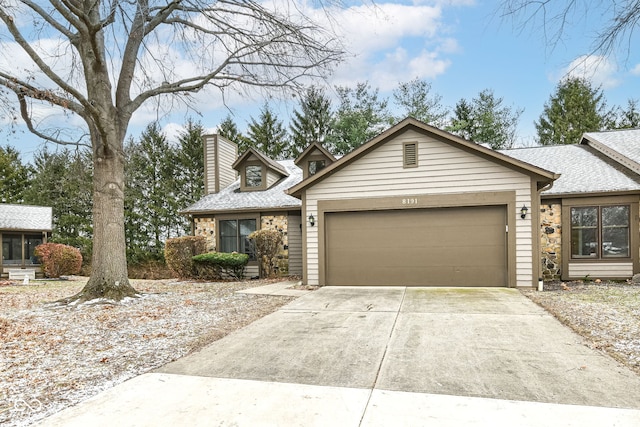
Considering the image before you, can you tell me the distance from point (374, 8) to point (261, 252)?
941 centimetres

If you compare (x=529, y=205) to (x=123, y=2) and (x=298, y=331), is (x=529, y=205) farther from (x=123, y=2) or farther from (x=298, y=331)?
(x=123, y=2)

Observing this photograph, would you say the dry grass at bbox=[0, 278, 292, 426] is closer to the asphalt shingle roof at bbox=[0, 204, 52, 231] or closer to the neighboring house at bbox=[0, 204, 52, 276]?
the asphalt shingle roof at bbox=[0, 204, 52, 231]

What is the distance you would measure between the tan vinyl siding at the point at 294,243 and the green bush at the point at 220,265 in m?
1.63

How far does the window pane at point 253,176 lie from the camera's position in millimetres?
16094

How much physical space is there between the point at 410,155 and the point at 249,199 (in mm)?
7342

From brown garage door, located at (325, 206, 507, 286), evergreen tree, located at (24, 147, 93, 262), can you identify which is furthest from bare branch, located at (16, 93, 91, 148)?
evergreen tree, located at (24, 147, 93, 262)

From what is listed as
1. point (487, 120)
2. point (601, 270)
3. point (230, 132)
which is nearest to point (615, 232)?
point (601, 270)

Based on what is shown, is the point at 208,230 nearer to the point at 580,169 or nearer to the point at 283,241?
the point at 283,241

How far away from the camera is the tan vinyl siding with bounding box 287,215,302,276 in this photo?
14.1 m

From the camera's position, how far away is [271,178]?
16.1 m

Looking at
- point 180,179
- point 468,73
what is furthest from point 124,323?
point 180,179

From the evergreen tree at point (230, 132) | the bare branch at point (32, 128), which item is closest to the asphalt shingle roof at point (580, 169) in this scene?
the bare branch at point (32, 128)

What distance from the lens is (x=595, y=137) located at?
45.4ft

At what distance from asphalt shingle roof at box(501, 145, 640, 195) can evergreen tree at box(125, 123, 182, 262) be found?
73.5ft
